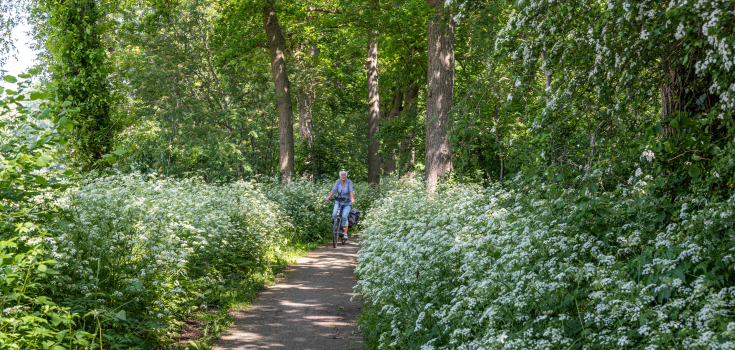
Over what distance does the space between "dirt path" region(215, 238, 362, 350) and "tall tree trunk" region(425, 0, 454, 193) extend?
334cm

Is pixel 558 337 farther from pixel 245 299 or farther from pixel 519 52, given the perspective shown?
pixel 245 299

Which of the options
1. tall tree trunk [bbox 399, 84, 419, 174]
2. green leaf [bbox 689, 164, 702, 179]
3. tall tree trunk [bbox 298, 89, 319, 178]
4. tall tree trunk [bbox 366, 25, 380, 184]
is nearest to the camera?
green leaf [bbox 689, 164, 702, 179]

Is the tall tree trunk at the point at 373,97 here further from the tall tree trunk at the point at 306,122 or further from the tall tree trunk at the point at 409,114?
the tall tree trunk at the point at 306,122

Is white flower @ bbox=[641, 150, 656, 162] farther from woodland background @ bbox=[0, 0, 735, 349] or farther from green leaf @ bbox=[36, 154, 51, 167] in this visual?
green leaf @ bbox=[36, 154, 51, 167]

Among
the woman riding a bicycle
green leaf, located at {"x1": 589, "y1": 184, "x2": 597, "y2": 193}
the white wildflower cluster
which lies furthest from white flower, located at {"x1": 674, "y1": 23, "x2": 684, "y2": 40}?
the woman riding a bicycle

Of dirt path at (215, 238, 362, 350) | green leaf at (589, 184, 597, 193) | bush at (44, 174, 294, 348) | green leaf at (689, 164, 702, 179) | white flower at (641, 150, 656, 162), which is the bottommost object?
dirt path at (215, 238, 362, 350)

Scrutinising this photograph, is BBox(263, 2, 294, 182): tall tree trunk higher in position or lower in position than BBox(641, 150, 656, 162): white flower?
higher

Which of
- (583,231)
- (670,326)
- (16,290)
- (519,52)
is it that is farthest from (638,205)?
(16,290)

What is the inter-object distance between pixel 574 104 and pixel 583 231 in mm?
1211

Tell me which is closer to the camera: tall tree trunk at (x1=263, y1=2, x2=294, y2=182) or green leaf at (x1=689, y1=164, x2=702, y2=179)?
green leaf at (x1=689, y1=164, x2=702, y2=179)

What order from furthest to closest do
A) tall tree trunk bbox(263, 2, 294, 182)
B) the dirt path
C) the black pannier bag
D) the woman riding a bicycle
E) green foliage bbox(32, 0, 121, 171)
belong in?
tall tree trunk bbox(263, 2, 294, 182) → the black pannier bag → the woman riding a bicycle → green foliage bbox(32, 0, 121, 171) → the dirt path

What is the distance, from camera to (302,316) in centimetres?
757

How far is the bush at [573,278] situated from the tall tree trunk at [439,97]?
5933mm

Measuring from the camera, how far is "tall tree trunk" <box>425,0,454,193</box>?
1194 cm
